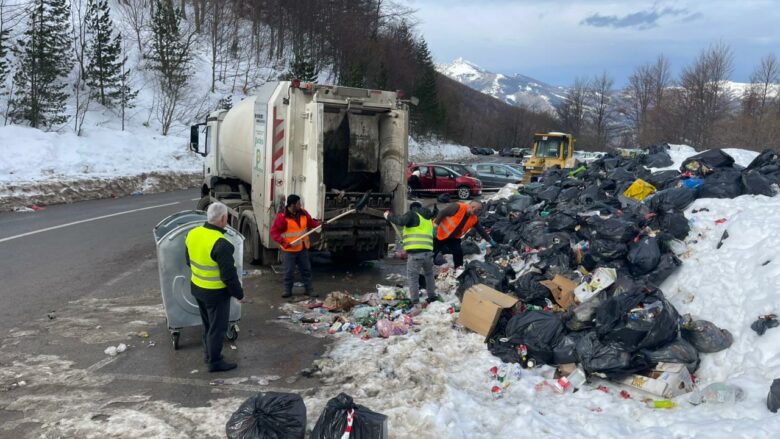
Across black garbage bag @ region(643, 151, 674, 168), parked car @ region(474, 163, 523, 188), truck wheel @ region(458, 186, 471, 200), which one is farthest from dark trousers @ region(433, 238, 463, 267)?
parked car @ region(474, 163, 523, 188)

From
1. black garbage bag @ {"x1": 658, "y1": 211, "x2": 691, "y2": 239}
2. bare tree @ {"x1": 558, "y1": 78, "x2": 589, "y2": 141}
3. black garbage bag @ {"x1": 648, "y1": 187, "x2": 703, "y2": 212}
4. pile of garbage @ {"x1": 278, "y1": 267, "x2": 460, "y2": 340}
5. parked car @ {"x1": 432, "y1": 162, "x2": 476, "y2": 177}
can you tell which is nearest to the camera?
pile of garbage @ {"x1": 278, "y1": 267, "x2": 460, "y2": 340}

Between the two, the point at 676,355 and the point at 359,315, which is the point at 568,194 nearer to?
the point at 359,315

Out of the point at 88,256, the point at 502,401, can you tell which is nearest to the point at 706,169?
the point at 502,401

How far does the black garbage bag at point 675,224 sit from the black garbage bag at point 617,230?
404mm

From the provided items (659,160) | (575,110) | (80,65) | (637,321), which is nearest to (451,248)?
(637,321)

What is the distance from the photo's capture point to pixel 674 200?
328 inches

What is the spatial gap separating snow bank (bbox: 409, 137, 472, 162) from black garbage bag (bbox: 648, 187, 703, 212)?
4026cm

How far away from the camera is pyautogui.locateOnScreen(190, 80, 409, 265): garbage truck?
27.2 feet

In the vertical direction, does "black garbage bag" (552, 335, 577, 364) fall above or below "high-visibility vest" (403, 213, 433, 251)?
below

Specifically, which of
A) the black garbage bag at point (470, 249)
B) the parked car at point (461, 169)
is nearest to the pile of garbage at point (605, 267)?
the black garbage bag at point (470, 249)

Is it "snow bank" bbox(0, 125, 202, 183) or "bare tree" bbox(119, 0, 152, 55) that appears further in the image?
"bare tree" bbox(119, 0, 152, 55)

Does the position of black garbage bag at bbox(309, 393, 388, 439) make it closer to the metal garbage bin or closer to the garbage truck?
the metal garbage bin

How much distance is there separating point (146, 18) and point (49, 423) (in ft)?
138

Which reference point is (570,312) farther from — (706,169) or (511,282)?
(706,169)
